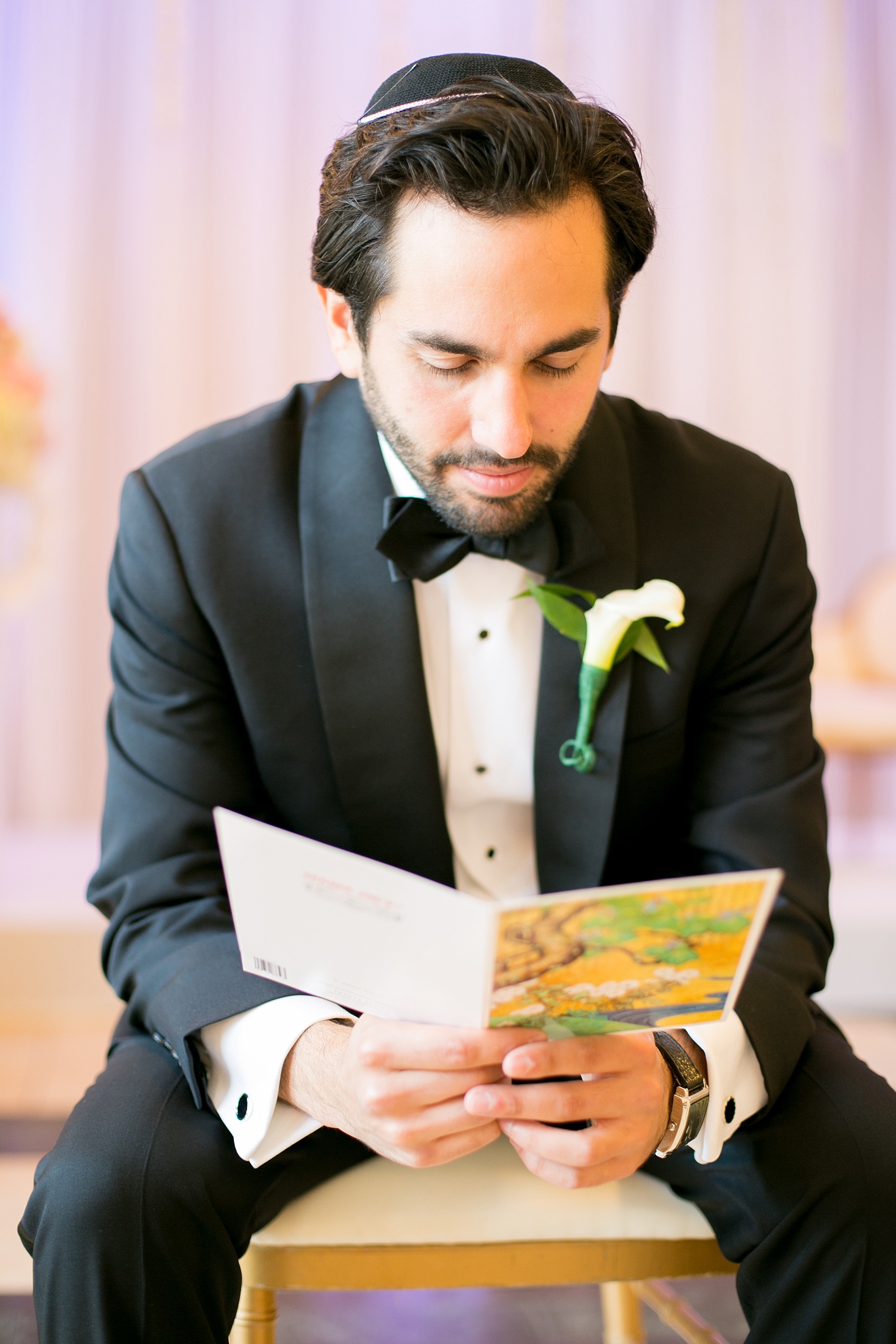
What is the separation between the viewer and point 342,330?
1377mm

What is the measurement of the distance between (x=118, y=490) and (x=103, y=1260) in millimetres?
3165

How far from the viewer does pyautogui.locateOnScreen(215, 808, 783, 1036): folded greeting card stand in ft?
2.83

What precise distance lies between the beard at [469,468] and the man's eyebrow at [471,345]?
98 mm

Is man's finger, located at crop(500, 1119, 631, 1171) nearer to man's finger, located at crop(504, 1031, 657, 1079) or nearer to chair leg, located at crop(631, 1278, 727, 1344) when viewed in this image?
man's finger, located at crop(504, 1031, 657, 1079)

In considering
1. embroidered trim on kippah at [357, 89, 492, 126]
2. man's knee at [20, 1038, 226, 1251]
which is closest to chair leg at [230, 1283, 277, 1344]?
man's knee at [20, 1038, 226, 1251]

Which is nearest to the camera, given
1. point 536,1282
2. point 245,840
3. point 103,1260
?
point 245,840

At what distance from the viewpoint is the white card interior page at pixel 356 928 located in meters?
0.89

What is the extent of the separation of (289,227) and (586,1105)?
11.3ft

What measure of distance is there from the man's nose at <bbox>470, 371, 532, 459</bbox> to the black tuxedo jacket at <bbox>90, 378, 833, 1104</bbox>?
0.78 ft

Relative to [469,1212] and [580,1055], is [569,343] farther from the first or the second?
[469,1212]

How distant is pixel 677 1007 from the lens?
3.18 ft

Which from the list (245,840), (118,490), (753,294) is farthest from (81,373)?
(245,840)

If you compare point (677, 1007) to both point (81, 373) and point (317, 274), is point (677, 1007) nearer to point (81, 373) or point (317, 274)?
point (317, 274)

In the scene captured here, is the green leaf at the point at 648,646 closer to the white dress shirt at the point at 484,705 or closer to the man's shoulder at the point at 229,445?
the white dress shirt at the point at 484,705
